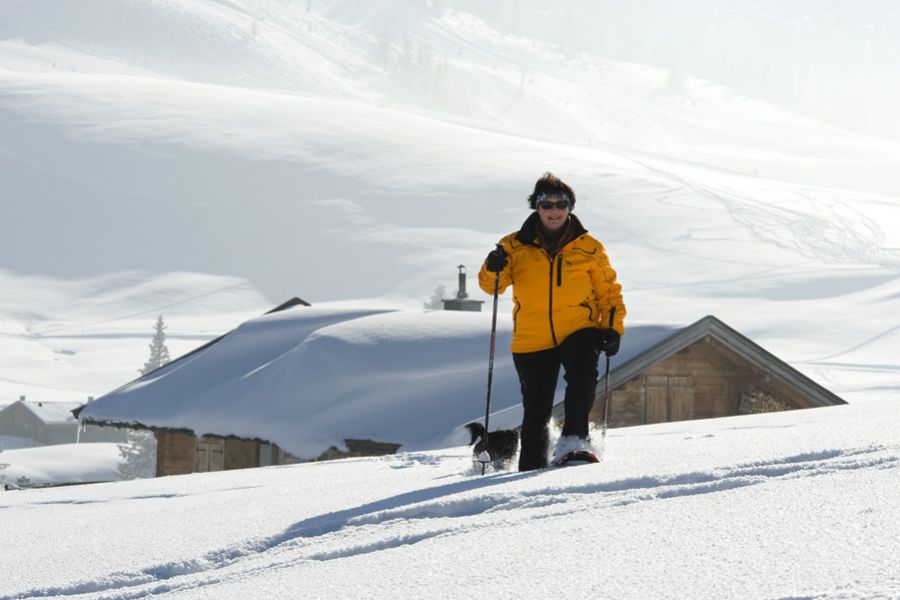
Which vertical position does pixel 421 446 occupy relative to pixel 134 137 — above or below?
below

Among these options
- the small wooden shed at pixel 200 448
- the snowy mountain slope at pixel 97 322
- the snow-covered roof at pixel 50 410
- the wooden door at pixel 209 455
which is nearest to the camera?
the small wooden shed at pixel 200 448

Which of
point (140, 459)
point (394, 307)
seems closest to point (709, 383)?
point (140, 459)

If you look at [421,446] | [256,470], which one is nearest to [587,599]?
[256,470]

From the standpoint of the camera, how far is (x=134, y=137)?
128 m

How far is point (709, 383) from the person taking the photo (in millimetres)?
18141

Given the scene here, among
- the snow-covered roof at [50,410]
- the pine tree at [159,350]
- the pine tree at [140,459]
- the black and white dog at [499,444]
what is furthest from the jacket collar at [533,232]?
the pine tree at [159,350]

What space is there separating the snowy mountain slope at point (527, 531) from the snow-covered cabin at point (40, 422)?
6673 cm

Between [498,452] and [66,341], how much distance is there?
8809 cm

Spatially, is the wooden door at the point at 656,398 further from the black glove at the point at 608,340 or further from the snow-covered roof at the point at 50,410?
the snow-covered roof at the point at 50,410

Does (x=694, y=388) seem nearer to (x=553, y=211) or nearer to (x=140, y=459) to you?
(x=553, y=211)

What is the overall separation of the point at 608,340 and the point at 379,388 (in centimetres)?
962

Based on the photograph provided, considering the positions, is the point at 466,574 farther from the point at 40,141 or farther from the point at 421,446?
the point at 40,141

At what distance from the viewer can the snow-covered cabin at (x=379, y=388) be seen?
15352 millimetres

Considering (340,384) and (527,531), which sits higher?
(340,384)
